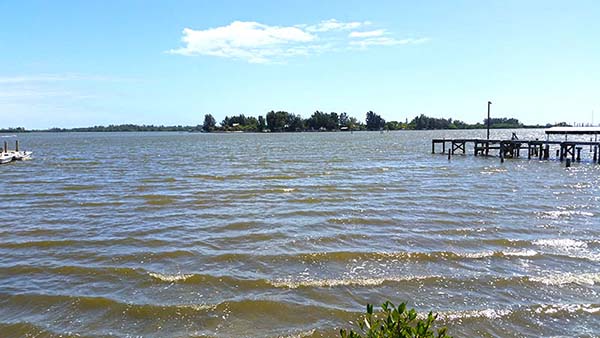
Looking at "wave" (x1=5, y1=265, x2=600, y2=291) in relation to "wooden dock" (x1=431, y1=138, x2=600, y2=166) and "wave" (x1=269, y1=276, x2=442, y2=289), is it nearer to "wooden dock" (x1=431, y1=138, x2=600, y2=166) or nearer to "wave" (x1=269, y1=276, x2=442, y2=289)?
"wave" (x1=269, y1=276, x2=442, y2=289)

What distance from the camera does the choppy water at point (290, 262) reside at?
779cm

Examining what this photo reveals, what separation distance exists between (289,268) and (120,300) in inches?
146

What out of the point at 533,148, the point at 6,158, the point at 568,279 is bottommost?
the point at 568,279

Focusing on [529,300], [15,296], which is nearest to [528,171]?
[529,300]

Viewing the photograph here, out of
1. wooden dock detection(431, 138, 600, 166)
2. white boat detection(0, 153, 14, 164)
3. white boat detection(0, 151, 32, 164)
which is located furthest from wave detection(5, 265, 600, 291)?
white boat detection(0, 151, 32, 164)

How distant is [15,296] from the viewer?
8.85 meters

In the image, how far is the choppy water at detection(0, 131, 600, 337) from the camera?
7785 mm

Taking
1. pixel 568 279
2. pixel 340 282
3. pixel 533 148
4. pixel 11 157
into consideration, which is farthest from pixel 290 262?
pixel 533 148

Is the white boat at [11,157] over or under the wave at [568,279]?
over

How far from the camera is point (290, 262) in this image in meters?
11.0

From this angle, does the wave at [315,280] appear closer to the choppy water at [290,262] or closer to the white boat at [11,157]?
the choppy water at [290,262]

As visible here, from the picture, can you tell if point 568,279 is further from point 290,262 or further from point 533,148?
point 533,148

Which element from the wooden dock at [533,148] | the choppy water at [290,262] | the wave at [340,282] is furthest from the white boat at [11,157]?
the wooden dock at [533,148]

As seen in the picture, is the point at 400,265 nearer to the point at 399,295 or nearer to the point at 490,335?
the point at 399,295
